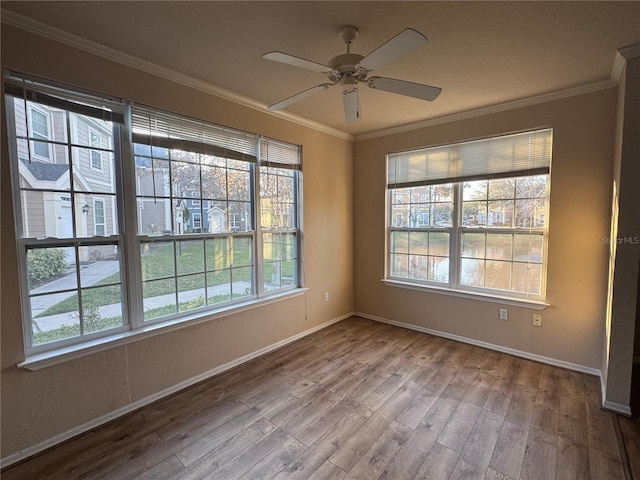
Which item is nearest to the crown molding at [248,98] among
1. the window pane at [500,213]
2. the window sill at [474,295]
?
the window pane at [500,213]

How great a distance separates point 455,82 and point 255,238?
2331mm

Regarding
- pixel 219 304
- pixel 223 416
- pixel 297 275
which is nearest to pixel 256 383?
pixel 223 416

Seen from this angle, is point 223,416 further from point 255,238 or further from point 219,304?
point 255,238

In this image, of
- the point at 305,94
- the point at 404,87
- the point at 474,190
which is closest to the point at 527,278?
the point at 474,190

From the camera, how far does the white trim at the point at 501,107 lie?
255cm

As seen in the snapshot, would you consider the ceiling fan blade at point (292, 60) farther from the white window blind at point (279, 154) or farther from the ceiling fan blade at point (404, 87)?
the white window blind at point (279, 154)

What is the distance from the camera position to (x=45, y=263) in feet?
6.23

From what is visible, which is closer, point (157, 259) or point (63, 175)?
point (63, 175)

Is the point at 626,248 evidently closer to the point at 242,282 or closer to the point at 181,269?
the point at 242,282

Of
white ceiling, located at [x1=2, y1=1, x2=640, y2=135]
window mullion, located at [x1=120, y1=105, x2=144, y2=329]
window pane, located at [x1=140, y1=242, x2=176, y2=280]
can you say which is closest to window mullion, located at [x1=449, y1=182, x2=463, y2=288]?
white ceiling, located at [x1=2, y1=1, x2=640, y2=135]

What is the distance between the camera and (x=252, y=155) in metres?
3.03

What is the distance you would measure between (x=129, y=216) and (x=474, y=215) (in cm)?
335

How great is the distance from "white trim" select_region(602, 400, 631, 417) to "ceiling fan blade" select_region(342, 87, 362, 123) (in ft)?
9.21

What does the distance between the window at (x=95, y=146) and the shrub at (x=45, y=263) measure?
0.63m
